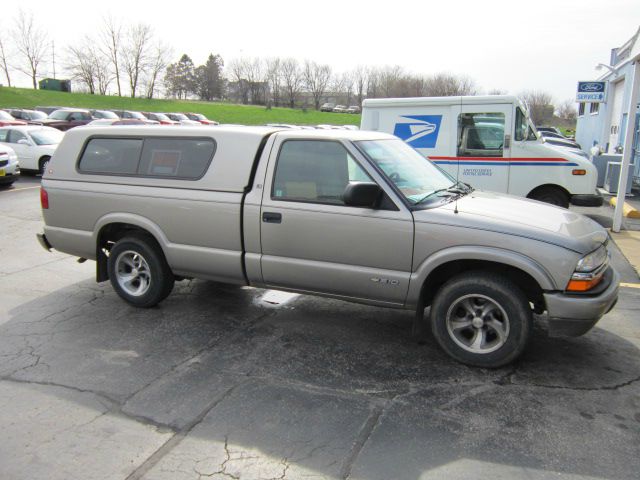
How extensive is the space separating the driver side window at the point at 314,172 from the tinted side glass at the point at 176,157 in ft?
2.64

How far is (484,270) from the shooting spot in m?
4.10

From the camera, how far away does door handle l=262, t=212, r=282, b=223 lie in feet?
14.9

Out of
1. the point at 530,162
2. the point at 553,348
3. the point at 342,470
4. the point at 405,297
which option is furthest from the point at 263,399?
the point at 530,162

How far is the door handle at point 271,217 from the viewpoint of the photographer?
4551 millimetres

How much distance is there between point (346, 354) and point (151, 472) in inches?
76.3

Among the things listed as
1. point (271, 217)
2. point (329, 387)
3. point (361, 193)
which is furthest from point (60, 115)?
point (329, 387)

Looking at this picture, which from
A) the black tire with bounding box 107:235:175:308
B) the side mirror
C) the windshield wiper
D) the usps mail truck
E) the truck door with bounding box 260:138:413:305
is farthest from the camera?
the usps mail truck

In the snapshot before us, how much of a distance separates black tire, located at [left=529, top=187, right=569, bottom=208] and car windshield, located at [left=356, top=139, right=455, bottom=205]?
17.5ft

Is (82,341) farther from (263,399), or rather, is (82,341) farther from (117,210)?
(263,399)

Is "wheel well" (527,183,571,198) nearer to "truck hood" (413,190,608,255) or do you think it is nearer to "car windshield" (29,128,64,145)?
"truck hood" (413,190,608,255)

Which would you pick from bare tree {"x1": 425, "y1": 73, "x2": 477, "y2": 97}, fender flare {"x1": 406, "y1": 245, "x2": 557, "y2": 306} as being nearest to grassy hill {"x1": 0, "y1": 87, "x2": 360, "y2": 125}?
bare tree {"x1": 425, "y1": 73, "x2": 477, "y2": 97}

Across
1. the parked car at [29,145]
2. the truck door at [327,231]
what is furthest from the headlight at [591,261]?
the parked car at [29,145]

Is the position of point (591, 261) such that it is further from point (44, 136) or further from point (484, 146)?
point (44, 136)

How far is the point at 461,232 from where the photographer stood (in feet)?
13.1
